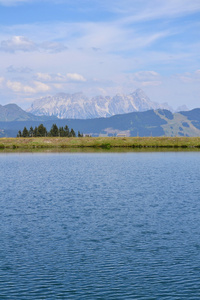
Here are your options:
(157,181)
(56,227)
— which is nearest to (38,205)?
(56,227)

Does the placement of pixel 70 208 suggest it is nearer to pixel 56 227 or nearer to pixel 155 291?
pixel 56 227

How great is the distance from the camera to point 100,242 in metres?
32.1

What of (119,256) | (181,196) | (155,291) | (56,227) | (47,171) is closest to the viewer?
(155,291)

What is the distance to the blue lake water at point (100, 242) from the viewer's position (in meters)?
23.2

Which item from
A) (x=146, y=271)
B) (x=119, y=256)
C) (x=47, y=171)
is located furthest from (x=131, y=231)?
(x=47, y=171)

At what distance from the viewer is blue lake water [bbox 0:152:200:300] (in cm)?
2322

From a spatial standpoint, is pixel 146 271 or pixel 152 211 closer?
pixel 146 271

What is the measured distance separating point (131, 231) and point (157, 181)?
35.9 metres

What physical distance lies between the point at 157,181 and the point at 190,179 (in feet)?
22.3

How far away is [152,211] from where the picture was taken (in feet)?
144

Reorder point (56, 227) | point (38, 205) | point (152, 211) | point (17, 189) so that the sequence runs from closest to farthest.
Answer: point (56, 227), point (152, 211), point (38, 205), point (17, 189)

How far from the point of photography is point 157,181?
70.4 metres

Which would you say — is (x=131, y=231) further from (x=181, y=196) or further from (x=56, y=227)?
(x=181, y=196)

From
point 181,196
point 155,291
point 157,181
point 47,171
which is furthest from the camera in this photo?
point 47,171
